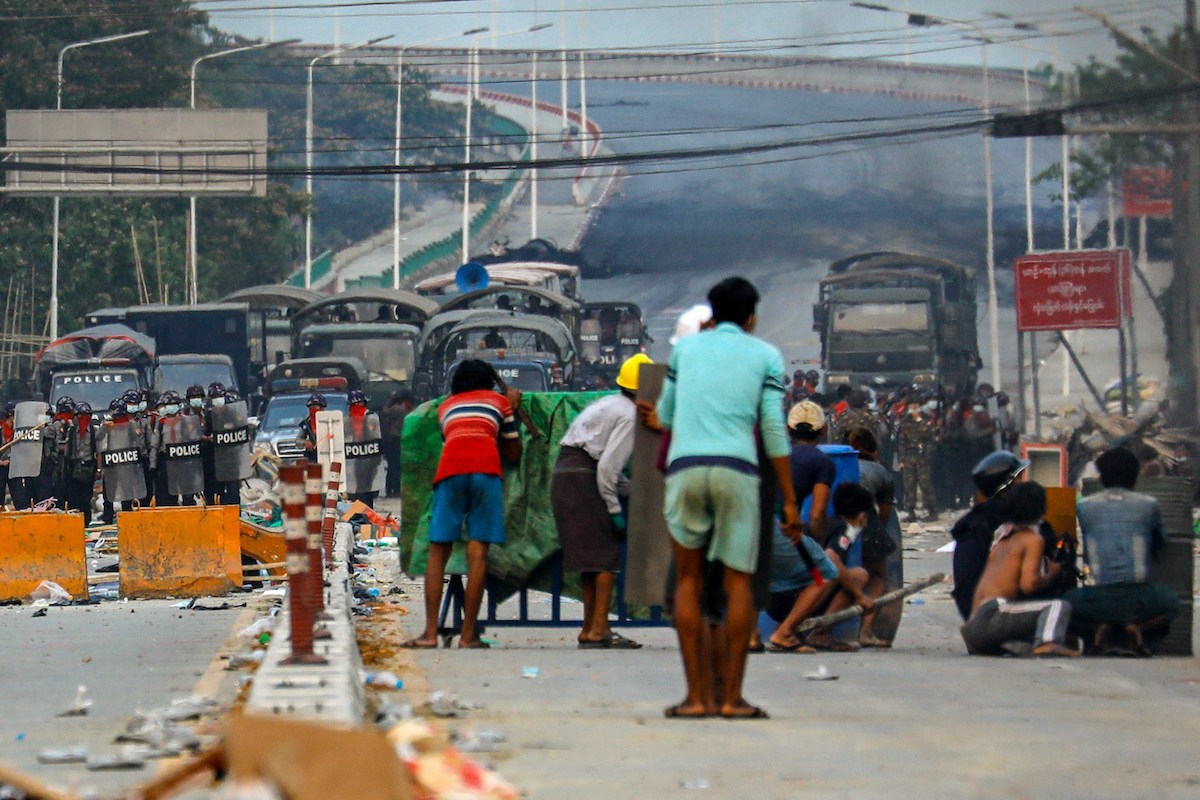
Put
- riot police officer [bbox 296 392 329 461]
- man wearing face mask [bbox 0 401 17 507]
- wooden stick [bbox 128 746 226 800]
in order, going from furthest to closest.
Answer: man wearing face mask [bbox 0 401 17 507] → riot police officer [bbox 296 392 329 461] → wooden stick [bbox 128 746 226 800]

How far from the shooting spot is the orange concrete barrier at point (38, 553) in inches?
610

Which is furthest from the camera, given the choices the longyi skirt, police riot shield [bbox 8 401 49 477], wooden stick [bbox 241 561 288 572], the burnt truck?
the burnt truck

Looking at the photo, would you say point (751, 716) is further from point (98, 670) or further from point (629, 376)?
point (98, 670)

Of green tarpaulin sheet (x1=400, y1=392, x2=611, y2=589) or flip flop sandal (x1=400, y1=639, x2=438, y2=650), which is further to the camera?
green tarpaulin sheet (x1=400, y1=392, x2=611, y2=589)

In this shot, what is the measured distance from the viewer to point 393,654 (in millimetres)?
Answer: 10234

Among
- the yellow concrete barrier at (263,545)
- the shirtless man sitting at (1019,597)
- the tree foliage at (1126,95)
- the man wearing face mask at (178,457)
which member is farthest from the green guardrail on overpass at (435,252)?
Answer: the shirtless man sitting at (1019,597)

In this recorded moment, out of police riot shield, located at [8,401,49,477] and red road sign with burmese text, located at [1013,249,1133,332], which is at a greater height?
red road sign with burmese text, located at [1013,249,1133,332]

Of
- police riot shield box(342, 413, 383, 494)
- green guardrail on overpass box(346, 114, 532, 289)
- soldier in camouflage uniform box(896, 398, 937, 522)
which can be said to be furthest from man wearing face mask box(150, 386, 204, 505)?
green guardrail on overpass box(346, 114, 532, 289)

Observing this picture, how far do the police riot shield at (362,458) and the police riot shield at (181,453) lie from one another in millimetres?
1776

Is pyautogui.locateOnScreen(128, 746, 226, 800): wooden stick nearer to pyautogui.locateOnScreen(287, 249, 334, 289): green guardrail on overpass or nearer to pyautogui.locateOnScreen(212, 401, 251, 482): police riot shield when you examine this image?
pyautogui.locateOnScreen(212, 401, 251, 482): police riot shield

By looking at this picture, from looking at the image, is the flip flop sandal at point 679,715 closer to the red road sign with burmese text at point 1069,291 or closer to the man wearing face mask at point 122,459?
the man wearing face mask at point 122,459

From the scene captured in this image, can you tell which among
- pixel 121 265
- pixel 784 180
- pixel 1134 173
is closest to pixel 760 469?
pixel 1134 173

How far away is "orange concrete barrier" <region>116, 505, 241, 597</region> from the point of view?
15.6 metres

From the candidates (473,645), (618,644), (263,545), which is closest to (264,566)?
(263,545)
